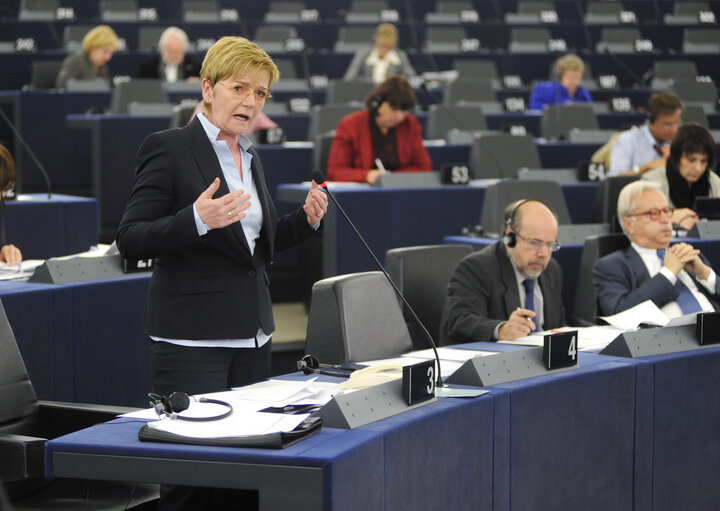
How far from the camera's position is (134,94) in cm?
646

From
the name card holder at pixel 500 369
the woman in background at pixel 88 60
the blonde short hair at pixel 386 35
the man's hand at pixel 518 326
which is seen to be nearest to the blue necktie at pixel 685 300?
the man's hand at pixel 518 326

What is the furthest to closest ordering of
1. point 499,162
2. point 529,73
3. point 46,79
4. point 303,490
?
point 529,73
point 46,79
point 499,162
point 303,490

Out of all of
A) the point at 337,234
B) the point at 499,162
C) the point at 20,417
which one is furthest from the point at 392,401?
the point at 499,162

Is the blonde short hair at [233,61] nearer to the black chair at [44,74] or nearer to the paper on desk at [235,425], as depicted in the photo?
the paper on desk at [235,425]

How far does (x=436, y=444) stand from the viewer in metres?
1.75

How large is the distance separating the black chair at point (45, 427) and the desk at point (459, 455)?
479mm

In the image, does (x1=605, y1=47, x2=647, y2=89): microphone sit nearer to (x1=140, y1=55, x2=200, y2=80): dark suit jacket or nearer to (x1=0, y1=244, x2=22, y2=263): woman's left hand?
(x1=140, y1=55, x2=200, y2=80): dark suit jacket

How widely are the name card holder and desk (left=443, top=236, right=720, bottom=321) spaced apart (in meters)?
1.76

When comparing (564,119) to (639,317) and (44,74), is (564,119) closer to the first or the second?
(44,74)

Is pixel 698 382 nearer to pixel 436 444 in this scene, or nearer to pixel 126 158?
pixel 436 444

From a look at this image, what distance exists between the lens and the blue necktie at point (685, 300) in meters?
3.24

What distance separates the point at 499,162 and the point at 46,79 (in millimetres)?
3502

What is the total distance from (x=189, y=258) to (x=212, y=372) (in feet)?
0.70

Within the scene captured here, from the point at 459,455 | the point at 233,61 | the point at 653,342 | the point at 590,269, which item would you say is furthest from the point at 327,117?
the point at 459,455
